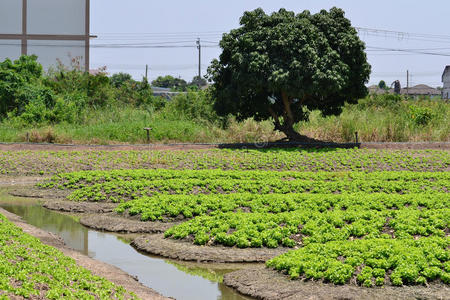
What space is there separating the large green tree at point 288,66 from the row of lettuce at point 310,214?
6214mm

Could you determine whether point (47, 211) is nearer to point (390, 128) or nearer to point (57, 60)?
point (390, 128)

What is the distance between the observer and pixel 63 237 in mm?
14609

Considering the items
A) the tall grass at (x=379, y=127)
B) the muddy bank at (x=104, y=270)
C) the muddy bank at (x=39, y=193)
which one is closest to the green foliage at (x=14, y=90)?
the muddy bank at (x=39, y=193)

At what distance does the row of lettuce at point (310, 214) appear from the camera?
1060 centimetres

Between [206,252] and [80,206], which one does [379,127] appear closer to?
[80,206]

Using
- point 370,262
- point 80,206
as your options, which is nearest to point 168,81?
point 80,206

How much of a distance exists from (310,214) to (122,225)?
4.69 m

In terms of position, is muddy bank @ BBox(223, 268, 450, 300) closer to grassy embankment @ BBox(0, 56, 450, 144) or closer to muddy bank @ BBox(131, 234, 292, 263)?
muddy bank @ BBox(131, 234, 292, 263)

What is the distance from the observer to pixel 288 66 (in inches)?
1072

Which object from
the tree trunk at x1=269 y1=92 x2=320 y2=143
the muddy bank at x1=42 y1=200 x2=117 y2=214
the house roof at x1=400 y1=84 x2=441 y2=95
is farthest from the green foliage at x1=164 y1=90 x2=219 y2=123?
the house roof at x1=400 y1=84 x2=441 y2=95

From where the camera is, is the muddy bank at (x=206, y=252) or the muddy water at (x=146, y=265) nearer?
the muddy water at (x=146, y=265)

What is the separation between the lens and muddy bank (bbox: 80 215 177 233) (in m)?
15.0

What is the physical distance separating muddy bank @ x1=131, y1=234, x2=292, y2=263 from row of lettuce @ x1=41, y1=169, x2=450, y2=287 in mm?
211

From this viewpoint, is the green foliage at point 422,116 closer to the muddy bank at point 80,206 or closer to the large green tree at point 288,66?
the large green tree at point 288,66
